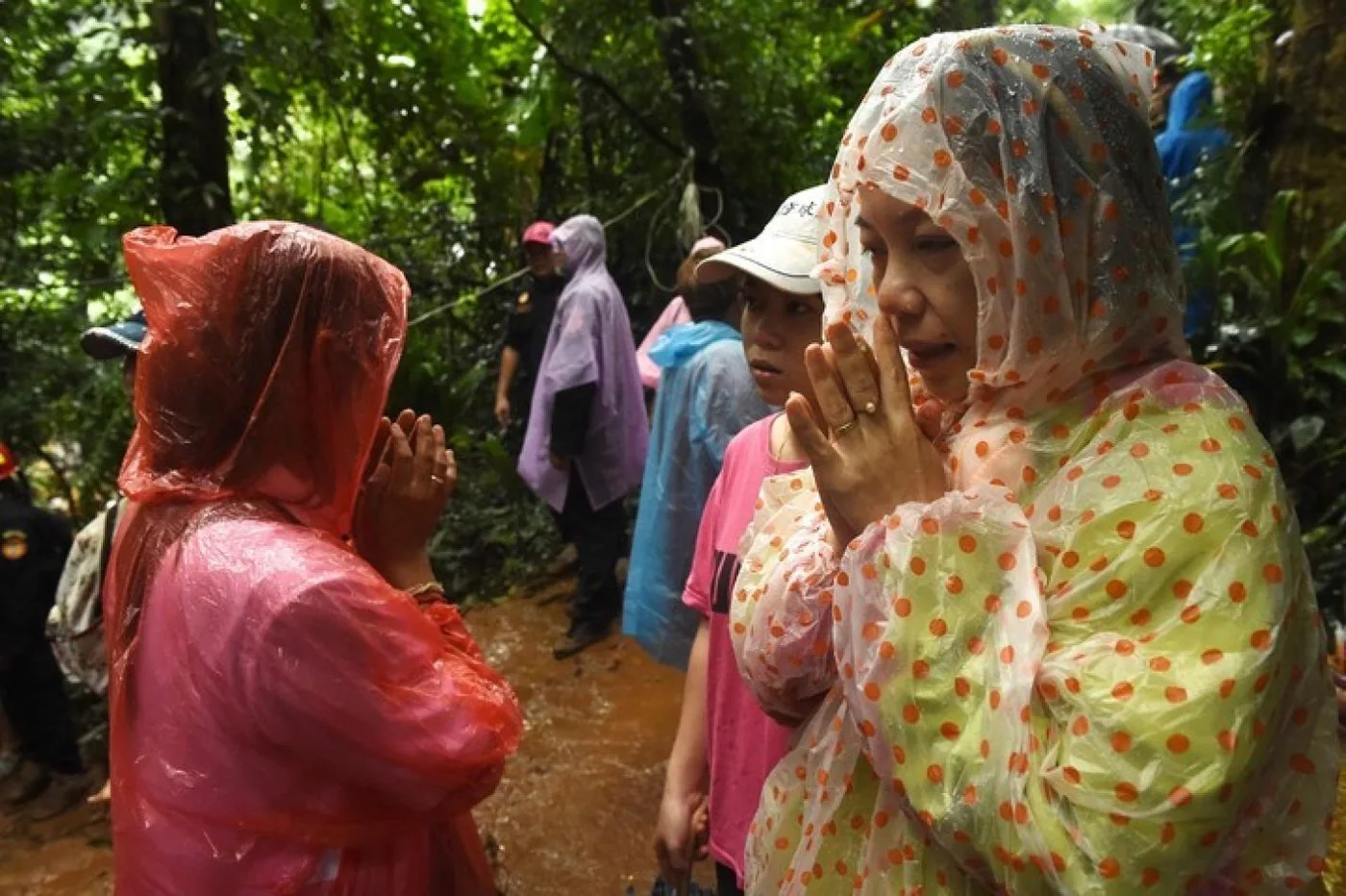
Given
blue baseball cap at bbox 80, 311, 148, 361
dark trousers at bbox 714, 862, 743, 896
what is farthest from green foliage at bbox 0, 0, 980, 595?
dark trousers at bbox 714, 862, 743, 896

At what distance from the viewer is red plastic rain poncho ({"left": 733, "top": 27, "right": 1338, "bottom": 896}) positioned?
866 mm

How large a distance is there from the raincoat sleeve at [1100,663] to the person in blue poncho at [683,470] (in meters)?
A: 1.86

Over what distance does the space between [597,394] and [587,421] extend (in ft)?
0.47

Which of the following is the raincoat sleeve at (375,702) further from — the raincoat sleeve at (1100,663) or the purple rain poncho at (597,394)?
the purple rain poncho at (597,394)

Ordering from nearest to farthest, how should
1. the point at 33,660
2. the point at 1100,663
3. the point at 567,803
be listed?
the point at 1100,663 < the point at 567,803 < the point at 33,660

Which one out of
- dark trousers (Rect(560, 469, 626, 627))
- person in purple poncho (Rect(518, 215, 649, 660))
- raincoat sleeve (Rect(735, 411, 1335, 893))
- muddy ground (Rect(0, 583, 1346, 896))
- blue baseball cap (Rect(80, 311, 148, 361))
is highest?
blue baseball cap (Rect(80, 311, 148, 361))

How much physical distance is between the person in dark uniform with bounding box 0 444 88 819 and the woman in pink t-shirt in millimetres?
3544

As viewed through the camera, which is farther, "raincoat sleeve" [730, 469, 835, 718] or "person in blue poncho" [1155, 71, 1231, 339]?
"person in blue poncho" [1155, 71, 1231, 339]

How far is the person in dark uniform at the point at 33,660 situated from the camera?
4121 mm

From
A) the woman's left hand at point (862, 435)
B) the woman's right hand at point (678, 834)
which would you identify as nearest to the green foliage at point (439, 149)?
the woman's right hand at point (678, 834)

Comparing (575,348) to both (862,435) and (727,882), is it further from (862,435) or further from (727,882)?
(862,435)

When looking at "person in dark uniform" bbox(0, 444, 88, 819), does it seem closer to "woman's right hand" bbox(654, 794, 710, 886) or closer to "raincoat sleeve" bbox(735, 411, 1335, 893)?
"woman's right hand" bbox(654, 794, 710, 886)

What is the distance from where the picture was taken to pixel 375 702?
4.39 feet

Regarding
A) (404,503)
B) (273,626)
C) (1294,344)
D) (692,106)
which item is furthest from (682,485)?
(692,106)
